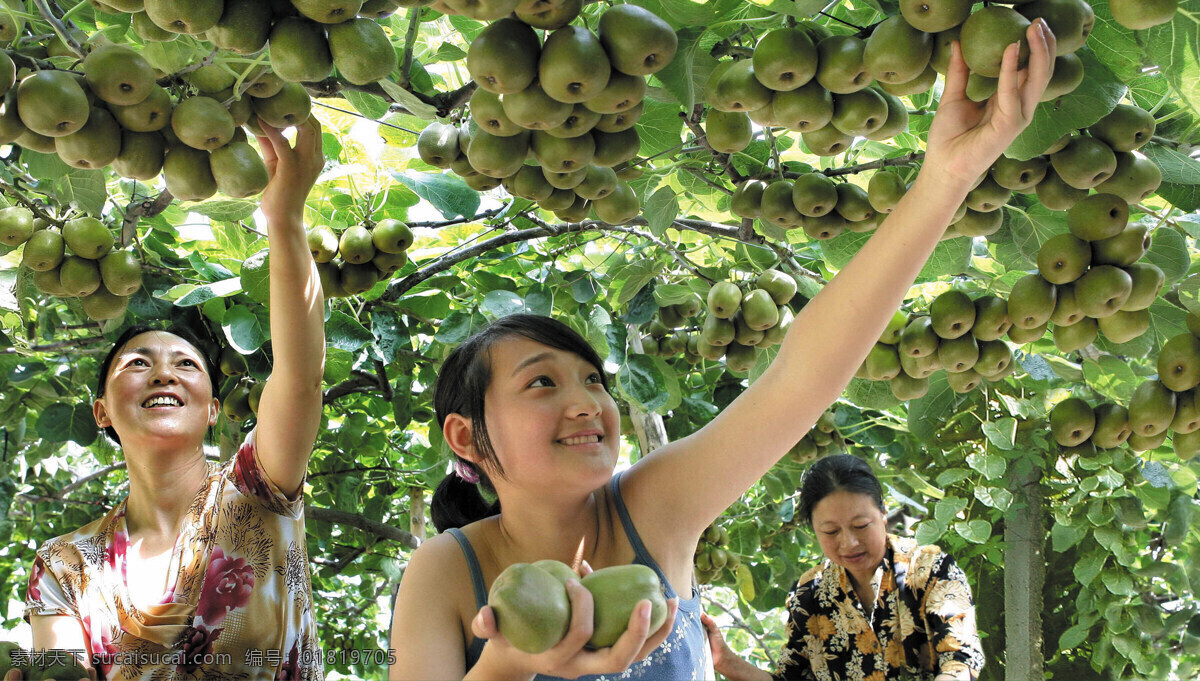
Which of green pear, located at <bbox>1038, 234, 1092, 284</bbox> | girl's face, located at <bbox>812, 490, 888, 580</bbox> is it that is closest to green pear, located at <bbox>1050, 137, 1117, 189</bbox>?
green pear, located at <bbox>1038, 234, 1092, 284</bbox>

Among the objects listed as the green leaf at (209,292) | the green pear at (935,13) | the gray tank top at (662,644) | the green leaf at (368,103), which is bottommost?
the gray tank top at (662,644)

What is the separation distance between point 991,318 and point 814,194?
504mm

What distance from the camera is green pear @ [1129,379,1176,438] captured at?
2.05 meters

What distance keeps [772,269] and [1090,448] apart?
982 millimetres

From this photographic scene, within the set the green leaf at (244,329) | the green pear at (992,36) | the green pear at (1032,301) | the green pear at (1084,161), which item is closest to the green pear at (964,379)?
the green pear at (1032,301)

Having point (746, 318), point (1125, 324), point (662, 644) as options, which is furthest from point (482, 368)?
point (1125, 324)

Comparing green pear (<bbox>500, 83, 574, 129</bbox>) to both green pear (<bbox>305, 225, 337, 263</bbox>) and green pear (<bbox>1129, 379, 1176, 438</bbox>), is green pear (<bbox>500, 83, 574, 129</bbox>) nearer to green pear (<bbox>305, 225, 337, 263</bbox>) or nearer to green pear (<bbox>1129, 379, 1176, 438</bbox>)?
green pear (<bbox>305, 225, 337, 263</bbox>)

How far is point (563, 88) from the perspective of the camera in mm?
1260

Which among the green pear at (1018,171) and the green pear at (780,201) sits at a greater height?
the green pear at (780,201)

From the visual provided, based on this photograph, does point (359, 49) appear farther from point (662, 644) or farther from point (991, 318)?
point (991, 318)

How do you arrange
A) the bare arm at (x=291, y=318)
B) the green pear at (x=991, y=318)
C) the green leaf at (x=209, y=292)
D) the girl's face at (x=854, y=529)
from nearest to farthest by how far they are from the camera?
the bare arm at (x=291, y=318)
the green pear at (x=991, y=318)
the green leaf at (x=209, y=292)
the girl's face at (x=854, y=529)

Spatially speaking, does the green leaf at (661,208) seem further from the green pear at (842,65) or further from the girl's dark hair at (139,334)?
the girl's dark hair at (139,334)

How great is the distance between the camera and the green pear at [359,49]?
1.28 m

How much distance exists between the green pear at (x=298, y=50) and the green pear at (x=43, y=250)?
1.38 m
